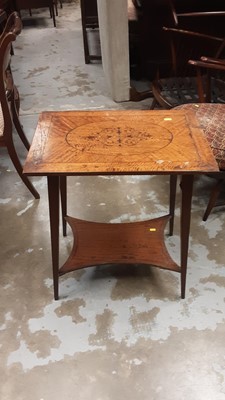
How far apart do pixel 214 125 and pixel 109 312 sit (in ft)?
3.12

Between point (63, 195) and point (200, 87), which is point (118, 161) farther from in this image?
point (200, 87)

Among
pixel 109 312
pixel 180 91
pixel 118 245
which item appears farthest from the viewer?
pixel 180 91

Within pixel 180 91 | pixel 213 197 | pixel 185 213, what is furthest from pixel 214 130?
pixel 180 91

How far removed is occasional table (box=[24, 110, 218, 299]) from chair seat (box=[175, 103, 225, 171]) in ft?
0.76

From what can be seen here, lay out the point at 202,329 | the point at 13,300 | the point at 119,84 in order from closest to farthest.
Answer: the point at 202,329 < the point at 13,300 < the point at 119,84

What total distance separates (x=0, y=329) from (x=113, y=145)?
774mm

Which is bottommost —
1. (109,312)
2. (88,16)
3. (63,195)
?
(109,312)

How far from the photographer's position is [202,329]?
1400mm

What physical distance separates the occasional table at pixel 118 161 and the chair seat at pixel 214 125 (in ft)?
0.76

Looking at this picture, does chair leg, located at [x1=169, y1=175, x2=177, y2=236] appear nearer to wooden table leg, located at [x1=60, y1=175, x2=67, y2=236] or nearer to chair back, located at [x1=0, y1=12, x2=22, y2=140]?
wooden table leg, located at [x1=60, y1=175, x2=67, y2=236]

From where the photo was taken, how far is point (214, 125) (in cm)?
178

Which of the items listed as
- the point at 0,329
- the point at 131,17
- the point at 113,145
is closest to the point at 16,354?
the point at 0,329

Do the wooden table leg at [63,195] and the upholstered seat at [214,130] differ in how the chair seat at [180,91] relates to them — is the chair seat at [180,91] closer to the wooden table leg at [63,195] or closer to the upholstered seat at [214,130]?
the upholstered seat at [214,130]

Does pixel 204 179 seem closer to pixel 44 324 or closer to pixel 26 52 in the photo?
pixel 44 324
